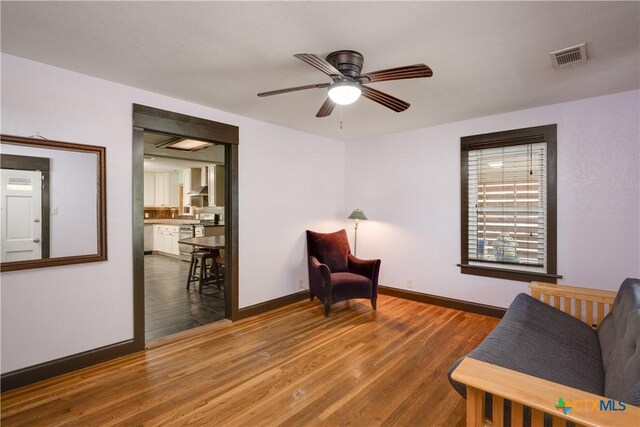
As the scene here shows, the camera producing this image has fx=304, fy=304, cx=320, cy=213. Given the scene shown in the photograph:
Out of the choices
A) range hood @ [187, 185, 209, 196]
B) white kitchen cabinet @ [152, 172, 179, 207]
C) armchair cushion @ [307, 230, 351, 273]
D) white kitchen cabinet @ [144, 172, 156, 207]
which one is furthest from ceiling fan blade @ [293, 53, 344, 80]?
white kitchen cabinet @ [144, 172, 156, 207]

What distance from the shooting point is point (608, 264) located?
3.03m

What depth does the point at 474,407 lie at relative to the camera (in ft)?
4.18

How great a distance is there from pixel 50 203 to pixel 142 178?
27.7 inches

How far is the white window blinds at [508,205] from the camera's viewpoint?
3.48 metres

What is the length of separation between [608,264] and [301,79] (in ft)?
11.4

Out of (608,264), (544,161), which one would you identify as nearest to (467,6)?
(544,161)

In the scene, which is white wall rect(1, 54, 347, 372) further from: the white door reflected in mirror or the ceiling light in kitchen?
the ceiling light in kitchen

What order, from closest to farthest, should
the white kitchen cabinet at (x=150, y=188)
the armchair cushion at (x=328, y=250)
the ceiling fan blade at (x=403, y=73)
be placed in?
1. the ceiling fan blade at (x=403, y=73)
2. the armchair cushion at (x=328, y=250)
3. the white kitchen cabinet at (x=150, y=188)

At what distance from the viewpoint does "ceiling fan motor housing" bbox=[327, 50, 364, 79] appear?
84.0 inches

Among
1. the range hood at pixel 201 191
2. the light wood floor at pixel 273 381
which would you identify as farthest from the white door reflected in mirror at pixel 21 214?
the range hood at pixel 201 191

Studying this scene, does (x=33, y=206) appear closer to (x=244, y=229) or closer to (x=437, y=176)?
(x=244, y=229)

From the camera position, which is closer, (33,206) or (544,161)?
(33,206)

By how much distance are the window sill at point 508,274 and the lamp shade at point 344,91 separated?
282 cm

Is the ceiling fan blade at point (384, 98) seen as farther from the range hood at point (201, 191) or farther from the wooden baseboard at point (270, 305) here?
the range hood at point (201, 191)
